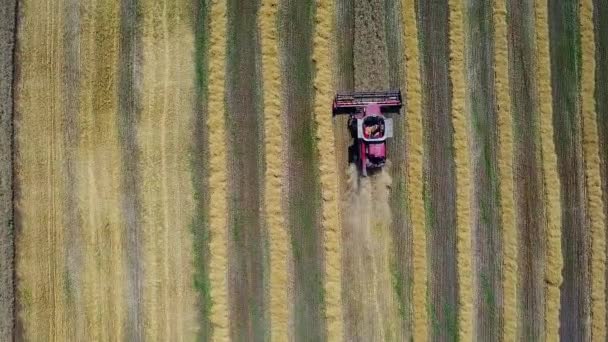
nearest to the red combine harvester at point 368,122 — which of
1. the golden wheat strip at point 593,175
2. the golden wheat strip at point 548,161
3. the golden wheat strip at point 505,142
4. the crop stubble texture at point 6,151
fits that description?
the golden wheat strip at point 505,142

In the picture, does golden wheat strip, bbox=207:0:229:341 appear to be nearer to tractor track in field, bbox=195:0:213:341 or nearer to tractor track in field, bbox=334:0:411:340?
tractor track in field, bbox=195:0:213:341

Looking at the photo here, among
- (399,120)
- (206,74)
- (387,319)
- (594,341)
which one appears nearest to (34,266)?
(206,74)

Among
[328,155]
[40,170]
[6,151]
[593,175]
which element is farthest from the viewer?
[593,175]

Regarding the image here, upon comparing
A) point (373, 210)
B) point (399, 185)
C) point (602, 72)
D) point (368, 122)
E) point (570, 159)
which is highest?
point (602, 72)

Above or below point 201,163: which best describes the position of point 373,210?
below

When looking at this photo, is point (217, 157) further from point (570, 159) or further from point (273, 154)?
point (570, 159)

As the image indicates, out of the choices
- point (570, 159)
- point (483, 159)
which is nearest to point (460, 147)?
point (483, 159)

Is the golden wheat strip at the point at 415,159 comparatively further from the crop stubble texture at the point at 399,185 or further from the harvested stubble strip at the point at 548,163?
the harvested stubble strip at the point at 548,163
